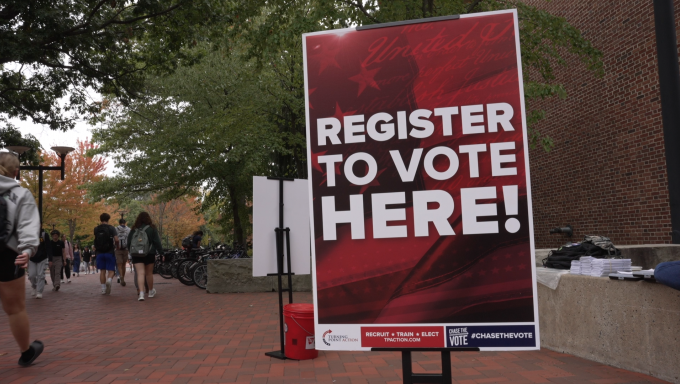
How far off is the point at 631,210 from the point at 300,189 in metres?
7.63

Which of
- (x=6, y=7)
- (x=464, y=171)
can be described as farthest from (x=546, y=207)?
(x=6, y=7)

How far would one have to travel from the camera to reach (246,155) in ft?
59.0

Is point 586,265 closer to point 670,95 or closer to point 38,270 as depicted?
point 670,95

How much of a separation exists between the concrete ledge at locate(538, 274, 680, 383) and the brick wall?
5383 mm

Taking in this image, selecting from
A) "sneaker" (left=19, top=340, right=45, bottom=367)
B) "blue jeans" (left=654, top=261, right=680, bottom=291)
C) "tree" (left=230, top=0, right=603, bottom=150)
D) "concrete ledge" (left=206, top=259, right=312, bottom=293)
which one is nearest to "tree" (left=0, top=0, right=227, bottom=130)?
"tree" (left=230, top=0, right=603, bottom=150)

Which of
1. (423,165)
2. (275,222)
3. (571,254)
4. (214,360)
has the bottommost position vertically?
(214,360)

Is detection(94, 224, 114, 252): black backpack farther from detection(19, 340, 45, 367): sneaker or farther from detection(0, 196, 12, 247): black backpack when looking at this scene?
detection(0, 196, 12, 247): black backpack

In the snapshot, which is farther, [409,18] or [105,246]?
[105,246]

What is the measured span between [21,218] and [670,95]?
20.4 ft

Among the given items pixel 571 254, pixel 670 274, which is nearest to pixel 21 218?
pixel 670 274

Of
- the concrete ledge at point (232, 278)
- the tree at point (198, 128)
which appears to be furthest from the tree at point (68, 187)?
the concrete ledge at point (232, 278)

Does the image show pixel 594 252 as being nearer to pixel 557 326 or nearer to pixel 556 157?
pixel 557 326

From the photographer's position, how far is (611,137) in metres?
10.5

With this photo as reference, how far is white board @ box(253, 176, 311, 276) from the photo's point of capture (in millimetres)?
5250
